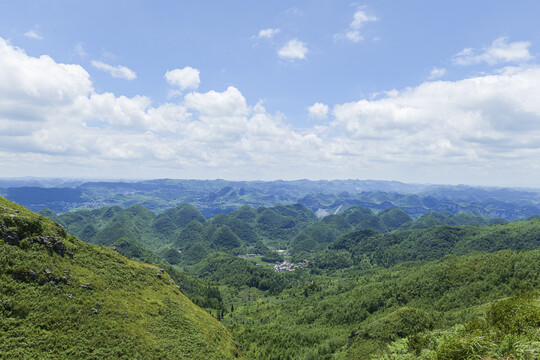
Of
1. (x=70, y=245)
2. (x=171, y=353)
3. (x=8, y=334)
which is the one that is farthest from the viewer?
(x=70, y=245)

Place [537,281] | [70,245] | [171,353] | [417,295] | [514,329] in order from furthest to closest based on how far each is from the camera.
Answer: [417,295], [537,281], [70,245], [171,353], [514,329]

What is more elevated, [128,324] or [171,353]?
[128,324]

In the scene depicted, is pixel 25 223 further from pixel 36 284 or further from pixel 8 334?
pixel 8 334

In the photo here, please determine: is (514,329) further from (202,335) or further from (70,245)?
(70,245)

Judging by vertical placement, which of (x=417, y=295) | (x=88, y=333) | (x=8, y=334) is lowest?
(x=417, y=295)

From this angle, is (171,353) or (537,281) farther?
(537,281)

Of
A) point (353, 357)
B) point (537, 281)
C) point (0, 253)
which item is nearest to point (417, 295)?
point (537, 281)

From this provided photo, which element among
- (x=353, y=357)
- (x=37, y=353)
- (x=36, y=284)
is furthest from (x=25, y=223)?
(x=353, y=357)
